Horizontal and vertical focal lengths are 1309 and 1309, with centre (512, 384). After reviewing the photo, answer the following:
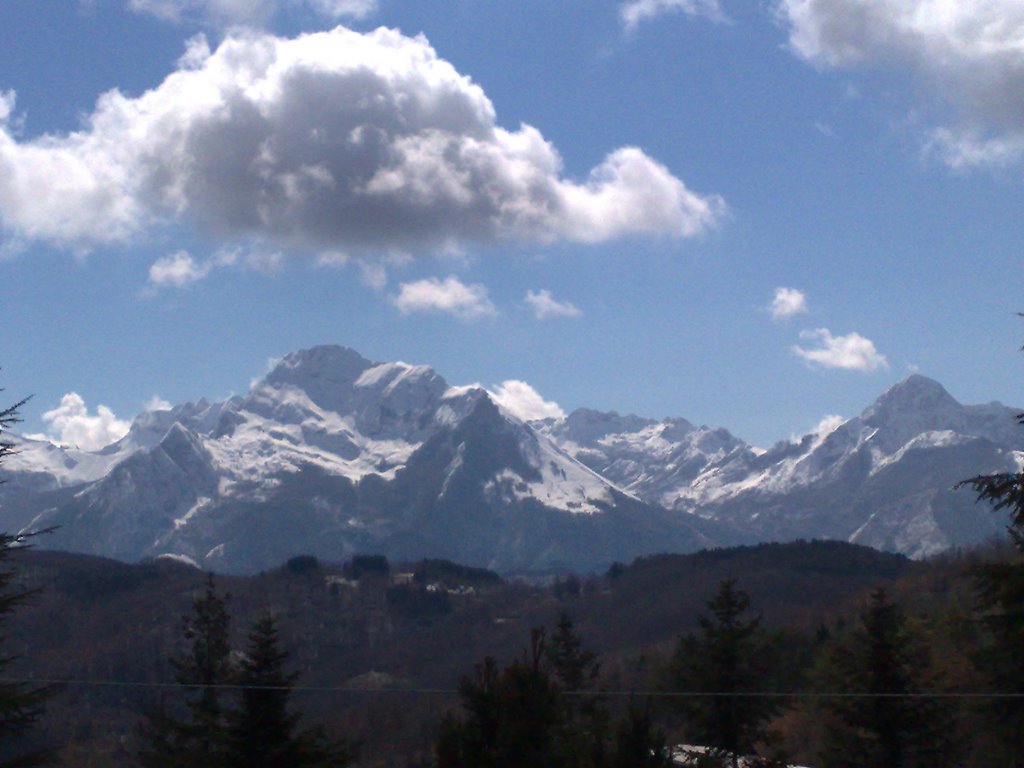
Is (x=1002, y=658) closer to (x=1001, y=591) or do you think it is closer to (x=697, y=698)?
(x=1001, y=591)

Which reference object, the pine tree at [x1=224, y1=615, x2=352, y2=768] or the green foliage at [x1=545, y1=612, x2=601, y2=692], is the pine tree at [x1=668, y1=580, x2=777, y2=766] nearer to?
the pine tree at [x1=224, y1=615, x2=352, y2=768]

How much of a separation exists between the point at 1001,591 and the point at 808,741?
51898 millimetres

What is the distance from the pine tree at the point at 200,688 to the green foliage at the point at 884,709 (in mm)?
22569

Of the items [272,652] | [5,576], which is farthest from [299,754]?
[5,576]

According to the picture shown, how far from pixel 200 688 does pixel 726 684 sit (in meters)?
22.6

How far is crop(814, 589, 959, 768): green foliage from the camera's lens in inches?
1797

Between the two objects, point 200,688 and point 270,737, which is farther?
point 200,688

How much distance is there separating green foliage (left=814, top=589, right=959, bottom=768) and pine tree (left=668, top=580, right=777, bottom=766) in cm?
319

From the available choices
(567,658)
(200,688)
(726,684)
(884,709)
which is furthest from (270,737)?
(567,658)

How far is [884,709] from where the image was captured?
4566cm

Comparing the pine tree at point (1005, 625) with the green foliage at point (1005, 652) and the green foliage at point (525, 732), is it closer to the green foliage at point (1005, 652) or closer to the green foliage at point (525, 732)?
the green foliage at point (1005, 652)

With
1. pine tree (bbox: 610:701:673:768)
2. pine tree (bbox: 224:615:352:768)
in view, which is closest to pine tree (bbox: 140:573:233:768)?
pine tree (bbox: 224:615:352:768)

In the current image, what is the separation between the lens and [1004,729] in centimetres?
3428

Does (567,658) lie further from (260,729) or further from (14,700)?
(14,700)
